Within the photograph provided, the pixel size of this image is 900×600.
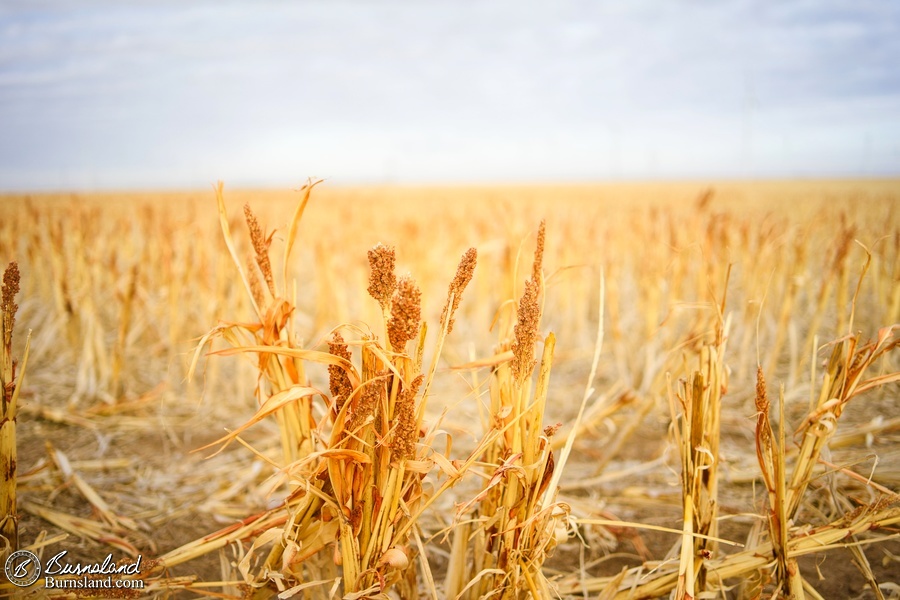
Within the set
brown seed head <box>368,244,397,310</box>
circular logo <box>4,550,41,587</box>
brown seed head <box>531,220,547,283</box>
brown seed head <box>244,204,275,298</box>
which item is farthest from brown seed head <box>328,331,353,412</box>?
circular logo <box>4,550,41,587</box>

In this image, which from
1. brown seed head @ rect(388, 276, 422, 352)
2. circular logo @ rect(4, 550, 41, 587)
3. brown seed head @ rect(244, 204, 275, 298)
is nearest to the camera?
brown seed head @ rect(388, 276, 422, 352)

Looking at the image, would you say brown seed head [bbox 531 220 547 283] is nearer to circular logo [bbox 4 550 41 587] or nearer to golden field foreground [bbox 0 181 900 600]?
golden field foreground [bbox 0 181 900 600]

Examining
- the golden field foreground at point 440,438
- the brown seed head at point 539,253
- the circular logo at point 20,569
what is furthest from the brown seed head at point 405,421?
the circular logo at point 20,569

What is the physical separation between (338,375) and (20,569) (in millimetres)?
984

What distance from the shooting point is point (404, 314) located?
0.85 metres

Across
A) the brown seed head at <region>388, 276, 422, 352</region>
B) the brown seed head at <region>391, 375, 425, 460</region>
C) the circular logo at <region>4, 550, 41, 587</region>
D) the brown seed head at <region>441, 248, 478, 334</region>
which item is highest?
the brown seed head at <region>441, 248, 478, 334</region>

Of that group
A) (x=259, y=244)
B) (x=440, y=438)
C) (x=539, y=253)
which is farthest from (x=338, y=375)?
(x=440, y=438)

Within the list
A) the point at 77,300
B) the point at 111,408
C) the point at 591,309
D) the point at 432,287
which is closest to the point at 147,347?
the point at 77,300

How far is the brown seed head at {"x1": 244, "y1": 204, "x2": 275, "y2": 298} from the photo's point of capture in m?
0.94

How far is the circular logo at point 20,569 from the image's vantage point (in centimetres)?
117

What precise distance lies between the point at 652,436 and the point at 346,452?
2.33 meters

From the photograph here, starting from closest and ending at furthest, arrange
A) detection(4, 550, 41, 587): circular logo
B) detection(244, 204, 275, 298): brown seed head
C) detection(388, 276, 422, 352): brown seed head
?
1. detection(388, 276, 422, 352): brown seed head
2. detection(244, 204, 275, 298): brown seed head
3. detection(4, 550, 41, 587): circular logo

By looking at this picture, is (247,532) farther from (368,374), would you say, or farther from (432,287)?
(432,287)

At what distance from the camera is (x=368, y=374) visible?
3.10ft
